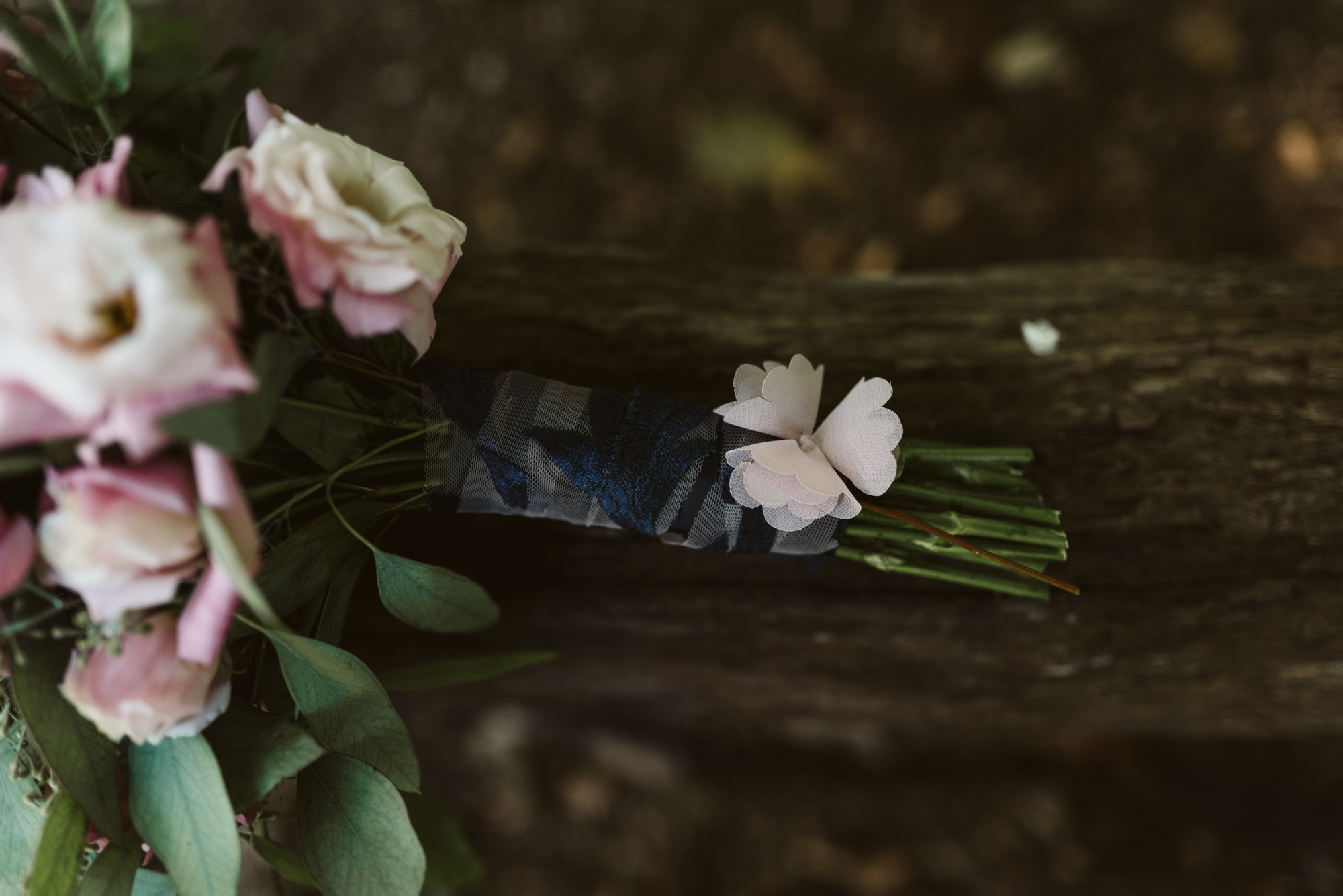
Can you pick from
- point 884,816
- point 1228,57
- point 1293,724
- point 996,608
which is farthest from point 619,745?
point 1228,57

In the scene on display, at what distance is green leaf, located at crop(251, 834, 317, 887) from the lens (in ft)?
2.26

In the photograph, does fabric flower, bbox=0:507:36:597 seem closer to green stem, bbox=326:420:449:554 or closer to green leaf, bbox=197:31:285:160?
green stem, bbox=326:420:449:554

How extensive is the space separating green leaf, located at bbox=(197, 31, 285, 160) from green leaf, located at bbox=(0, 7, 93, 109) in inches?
5.2

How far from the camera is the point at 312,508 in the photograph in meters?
0.66

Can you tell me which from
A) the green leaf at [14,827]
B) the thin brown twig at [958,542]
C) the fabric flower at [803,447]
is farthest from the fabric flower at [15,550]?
the thin brown twig at [958,542]

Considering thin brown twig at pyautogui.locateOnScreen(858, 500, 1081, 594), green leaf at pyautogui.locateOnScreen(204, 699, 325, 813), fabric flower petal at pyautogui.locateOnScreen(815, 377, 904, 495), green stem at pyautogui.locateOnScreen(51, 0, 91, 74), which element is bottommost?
green leaf at pyautogui.locateOnScreen(204, 699, 325, 813)

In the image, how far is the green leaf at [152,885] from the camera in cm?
70

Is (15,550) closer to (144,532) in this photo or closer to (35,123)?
(144,532)

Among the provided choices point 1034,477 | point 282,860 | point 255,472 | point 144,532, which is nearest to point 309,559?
point 255,472

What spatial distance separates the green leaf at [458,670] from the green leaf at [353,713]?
0.40ft

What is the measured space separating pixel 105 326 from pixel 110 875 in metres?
0.46

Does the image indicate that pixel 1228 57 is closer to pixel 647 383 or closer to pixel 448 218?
pixel 647 383

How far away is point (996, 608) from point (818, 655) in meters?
0.21

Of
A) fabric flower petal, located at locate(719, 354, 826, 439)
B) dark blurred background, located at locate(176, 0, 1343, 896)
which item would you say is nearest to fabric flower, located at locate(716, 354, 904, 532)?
fabric flower petal, located at locate(719, 354, 826, 439)
